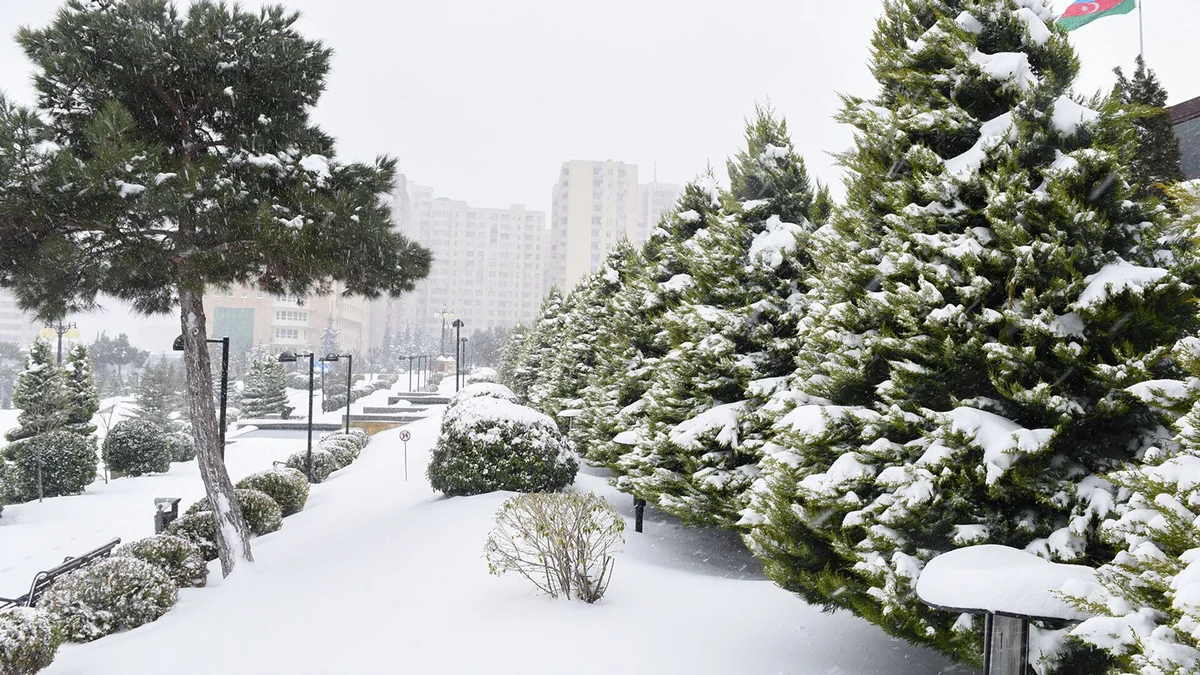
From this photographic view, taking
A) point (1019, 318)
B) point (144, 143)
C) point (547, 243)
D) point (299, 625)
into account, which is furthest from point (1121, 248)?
point (547, 243)

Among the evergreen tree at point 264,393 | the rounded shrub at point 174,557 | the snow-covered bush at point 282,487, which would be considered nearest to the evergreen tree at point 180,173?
the rounded shrub at point 174,557

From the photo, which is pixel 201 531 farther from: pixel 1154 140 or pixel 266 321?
pixel 266 321

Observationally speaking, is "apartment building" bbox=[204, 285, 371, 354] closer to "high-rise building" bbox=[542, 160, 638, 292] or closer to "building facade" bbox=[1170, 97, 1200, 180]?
"high-rise building" bbox=[542, 160, 638, 292]

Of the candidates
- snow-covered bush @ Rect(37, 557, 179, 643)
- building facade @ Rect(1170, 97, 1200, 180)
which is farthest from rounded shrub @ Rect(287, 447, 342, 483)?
building facade @ Rect(1170, 97, 1200, 180)

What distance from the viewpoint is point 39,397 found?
22.4 meters

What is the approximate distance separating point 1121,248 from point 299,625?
8.42 meters

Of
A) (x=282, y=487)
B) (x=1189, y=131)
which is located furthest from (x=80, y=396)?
(x=1189, y=131)

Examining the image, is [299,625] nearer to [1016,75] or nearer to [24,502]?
[1016,75]

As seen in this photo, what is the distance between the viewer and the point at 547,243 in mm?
165750

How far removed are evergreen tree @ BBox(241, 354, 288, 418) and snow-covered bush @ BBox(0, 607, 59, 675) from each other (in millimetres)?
41977

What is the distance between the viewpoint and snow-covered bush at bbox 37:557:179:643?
787 cm

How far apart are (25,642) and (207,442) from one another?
4825mm

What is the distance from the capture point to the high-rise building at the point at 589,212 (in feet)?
420

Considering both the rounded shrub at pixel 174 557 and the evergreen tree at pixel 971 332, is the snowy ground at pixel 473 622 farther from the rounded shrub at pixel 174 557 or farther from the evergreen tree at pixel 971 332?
the evergreen tree at pixel 971 332
